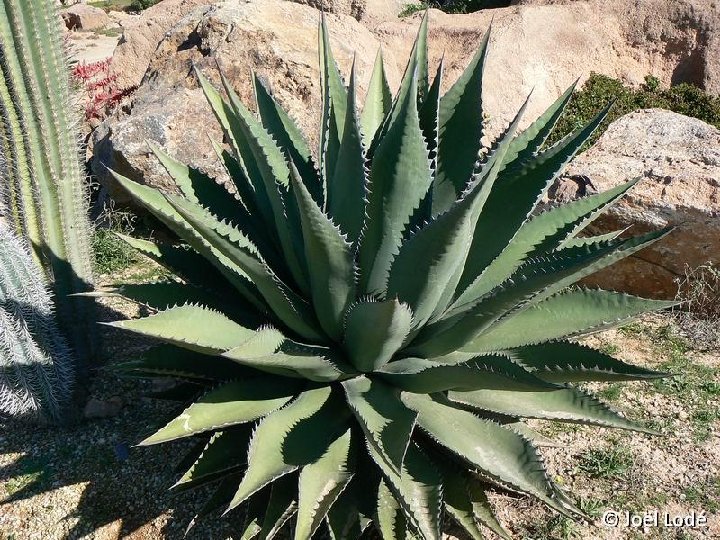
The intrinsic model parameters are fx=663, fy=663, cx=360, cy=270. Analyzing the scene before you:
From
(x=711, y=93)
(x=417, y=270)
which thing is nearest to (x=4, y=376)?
(x=417, y=270)

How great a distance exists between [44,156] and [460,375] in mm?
1966

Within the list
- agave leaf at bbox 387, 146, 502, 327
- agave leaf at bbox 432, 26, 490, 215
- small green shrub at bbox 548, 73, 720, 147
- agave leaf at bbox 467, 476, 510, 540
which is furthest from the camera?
small green shrub at bbox 548, 73, 720, 147

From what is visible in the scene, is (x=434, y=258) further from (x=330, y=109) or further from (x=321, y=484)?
(x=330, y=109)

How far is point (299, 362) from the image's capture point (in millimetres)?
1902

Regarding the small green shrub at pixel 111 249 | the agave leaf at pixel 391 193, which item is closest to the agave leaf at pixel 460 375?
the agave leaf at pixel 391 193

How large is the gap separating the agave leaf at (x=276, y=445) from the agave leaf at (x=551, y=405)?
0.44 metres

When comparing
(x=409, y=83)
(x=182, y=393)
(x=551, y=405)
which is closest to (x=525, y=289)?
(x=551, y=405)

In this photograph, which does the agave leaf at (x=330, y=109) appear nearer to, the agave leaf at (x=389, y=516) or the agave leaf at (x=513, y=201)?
the agave leaf at (x=513, y=201)

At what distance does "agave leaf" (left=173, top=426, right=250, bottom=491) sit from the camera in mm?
2096

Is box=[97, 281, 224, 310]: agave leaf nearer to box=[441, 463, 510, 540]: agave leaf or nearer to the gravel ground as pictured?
the gravel ground

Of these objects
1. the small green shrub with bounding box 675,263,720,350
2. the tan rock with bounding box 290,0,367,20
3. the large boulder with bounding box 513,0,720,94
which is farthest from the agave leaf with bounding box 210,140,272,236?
the tan rock with bounding box 290,0,367,20

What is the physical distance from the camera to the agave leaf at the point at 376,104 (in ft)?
8.27

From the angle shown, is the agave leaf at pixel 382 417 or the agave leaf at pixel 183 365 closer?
the agave leaf at pixel 382 417

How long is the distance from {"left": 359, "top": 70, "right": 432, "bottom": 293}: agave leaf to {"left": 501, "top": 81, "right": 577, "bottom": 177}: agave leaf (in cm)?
43
